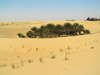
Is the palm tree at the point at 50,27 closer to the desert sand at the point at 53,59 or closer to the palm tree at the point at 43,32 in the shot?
the palm tree at the point at 43,32

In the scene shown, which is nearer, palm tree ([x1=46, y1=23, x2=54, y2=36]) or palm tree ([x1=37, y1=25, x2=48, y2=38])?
palm tree ([x1=37, y1=25, x2=48, y2=38])

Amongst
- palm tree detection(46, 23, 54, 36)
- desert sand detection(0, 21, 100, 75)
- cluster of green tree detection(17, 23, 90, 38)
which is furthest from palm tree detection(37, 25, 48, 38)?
desert sand detection(0, 21, 100, 75)

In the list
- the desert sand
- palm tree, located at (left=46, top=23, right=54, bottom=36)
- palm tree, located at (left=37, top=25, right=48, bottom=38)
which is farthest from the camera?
palm tree, located at (left=46, top=23, right=54, bottom=36)

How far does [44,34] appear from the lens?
31047mm

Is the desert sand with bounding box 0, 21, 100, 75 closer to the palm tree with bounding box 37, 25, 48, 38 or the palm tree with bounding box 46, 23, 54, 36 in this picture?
the palm tree with bounding box 37, 25, 48, 38

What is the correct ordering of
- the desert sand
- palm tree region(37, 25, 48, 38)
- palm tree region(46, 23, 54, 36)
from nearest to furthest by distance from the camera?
1. the desert sand
2. palm tree region(37, 25, 48, 38)
3. palm tree region(46, 23, 54, 36)

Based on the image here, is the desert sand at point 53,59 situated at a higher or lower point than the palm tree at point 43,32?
lower

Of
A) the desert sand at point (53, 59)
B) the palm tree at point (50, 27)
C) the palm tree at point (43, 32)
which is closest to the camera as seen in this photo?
the desert sand at point (53, 59)

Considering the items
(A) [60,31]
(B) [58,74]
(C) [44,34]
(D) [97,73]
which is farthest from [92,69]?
(A) [60,31]

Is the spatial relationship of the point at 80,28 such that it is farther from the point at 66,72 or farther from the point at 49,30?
the point at 66,72

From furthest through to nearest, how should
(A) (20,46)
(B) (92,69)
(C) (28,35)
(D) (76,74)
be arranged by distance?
(C) (28,35), (A) (20,46), (B) (92,69), (D) (76,74)

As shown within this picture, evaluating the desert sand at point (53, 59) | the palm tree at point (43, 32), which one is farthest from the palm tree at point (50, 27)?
the desert sand at point (53, 59)

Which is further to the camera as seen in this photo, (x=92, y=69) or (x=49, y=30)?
(x=49, y=30)

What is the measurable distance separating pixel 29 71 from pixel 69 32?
106 ft
